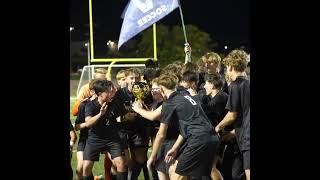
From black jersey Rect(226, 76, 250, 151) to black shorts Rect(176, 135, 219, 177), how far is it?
1.08 ft

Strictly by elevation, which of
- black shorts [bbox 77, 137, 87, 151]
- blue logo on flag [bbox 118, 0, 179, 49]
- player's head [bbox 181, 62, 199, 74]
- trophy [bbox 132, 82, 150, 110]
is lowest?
black shorts [bbox 77, 137, 87, 151]

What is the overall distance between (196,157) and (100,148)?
1492mm

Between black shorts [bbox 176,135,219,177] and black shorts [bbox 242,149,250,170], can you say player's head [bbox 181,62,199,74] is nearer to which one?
black shorts [bbox 176,135,219,177]

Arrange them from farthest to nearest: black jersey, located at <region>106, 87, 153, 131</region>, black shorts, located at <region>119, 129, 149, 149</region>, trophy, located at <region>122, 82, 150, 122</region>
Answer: black shorts, located at <region>119, 129, 149, 149</region>, trophy, located at <region>122, 82, 150, 122</region>, black jersey, located at <region>106, 87, 153, 131</region>

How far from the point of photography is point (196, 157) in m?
5.77

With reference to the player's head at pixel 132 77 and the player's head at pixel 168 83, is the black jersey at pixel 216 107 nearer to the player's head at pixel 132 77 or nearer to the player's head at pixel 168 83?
the player's head at pixel 168 83

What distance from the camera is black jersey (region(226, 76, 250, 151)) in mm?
5707

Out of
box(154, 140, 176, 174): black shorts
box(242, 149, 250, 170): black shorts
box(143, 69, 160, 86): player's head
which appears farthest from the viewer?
box(143, 69, 160, 86): player's head

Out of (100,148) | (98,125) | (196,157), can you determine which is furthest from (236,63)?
(100,148)

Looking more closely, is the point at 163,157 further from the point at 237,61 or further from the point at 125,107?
the point at 237,61

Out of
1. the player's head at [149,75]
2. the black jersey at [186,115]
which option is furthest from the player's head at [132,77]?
the black jersey at [186,115]

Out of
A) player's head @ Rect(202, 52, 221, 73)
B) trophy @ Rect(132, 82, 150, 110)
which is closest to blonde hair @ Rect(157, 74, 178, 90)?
trophy @ Rect(132, 82, 150, 110)
